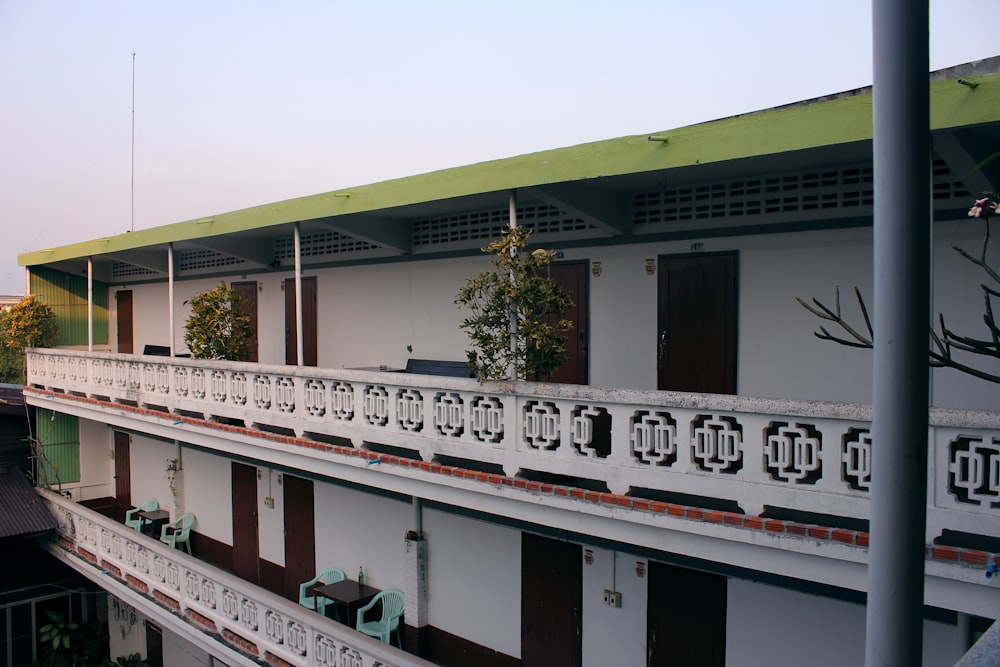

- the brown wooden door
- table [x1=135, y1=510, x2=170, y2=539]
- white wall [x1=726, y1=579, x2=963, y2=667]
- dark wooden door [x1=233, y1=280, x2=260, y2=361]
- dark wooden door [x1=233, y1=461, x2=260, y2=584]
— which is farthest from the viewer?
the brown wooden door

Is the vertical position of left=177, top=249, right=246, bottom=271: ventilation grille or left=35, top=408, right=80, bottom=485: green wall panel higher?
left=177, top=249, right=246, bottom=271: ventilation grille

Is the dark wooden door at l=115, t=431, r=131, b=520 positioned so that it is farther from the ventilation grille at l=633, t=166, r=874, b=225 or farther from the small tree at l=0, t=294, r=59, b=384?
the ventilation grille at l=633, t=166, r=874, b=225

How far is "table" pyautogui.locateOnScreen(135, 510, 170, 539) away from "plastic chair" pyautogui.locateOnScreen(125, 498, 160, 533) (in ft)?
0.24

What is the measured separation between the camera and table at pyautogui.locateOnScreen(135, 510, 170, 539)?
16.4m

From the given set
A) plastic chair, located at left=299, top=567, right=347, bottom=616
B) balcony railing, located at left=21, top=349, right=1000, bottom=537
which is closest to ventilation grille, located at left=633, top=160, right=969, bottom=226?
balcony railing, located at left=21, top=349, right=1000, bottom=537

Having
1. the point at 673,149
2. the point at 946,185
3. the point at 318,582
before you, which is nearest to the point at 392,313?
the point at 318,582

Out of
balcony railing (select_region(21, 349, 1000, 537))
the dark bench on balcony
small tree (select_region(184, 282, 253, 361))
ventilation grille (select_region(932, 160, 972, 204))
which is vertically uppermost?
ventilation grille (select_region(932, 160, 972, 204))

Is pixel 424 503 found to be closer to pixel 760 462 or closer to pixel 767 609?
pixel 767 609

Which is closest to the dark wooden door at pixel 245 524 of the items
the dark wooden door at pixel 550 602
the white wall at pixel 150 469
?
the white wall at pixel 150 469

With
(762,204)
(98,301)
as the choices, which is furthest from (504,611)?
(98,301)

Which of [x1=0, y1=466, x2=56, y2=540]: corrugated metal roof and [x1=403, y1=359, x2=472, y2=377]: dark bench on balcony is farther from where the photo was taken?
[x1=0, y1=466, x2=56, y2=540]: corrugated metal roof

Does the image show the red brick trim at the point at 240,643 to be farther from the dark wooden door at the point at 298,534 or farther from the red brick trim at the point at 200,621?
the dark wooden door at the point at 298,534

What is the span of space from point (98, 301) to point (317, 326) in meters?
10.1

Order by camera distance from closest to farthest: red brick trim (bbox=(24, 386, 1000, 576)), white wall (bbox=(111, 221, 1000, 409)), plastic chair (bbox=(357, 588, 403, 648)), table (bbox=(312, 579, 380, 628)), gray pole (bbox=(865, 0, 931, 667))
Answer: gray pole (bbox=(865, 0, 931, 667)) < red brick trim (bbox=(24, 386, 1000, 576)) < white wall (bbox=(111, 221, 1000, 409)) < plastic chair (bbox=(357, 588, 403, 648)) < table (bbox=(312, 579, 380, 628))
